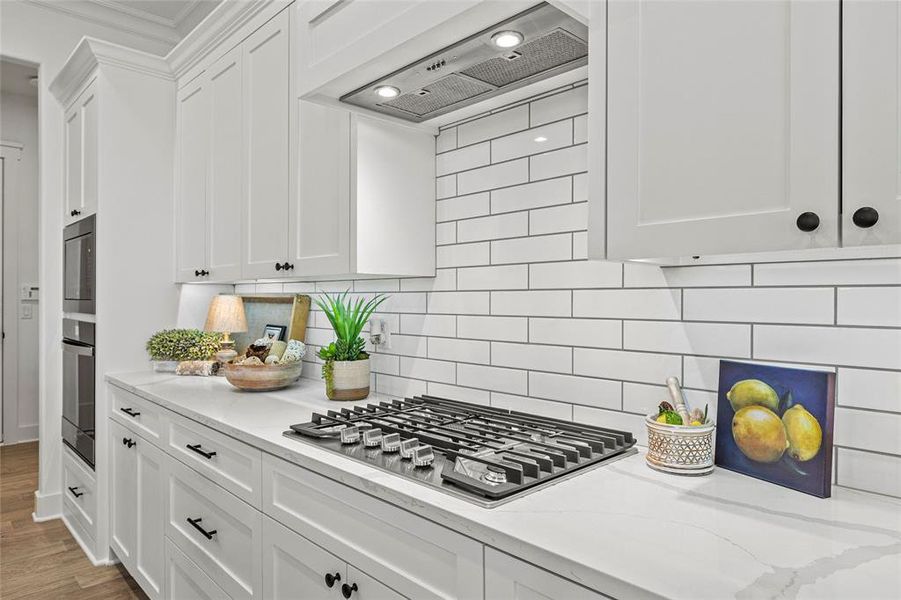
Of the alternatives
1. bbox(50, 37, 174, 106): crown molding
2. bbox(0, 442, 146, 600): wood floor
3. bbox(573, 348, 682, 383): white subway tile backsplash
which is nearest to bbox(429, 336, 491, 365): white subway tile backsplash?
bbox(573, 348, 682, 383): white subway tile backsplash

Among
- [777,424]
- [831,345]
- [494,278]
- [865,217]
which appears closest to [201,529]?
[494,278]

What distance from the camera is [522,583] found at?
0.95 m

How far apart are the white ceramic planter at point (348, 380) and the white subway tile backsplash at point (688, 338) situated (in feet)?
3.28

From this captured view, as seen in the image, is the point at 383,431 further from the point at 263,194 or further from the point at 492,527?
the point at 263,194

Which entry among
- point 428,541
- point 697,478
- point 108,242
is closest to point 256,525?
point 428,541

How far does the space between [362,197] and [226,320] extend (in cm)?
139

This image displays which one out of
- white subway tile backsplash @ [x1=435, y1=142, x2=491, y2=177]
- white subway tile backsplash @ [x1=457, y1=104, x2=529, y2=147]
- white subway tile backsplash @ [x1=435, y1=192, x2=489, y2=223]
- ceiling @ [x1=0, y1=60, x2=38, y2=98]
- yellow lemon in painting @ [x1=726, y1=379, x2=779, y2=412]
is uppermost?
ceiling @ [x1=0, y1=60, x2=38, y2=98]

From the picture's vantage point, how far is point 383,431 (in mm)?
1527

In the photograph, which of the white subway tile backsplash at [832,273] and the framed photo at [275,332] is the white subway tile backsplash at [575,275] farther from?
the framed photo at [275,332]

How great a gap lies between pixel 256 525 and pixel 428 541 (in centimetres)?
76

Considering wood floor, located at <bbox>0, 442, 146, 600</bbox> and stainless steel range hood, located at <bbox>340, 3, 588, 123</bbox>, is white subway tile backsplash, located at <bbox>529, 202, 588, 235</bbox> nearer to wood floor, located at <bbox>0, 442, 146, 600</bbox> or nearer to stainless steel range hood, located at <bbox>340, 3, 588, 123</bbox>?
stainless steel range hood, located at <bbox>340, 3, 588, 123</bbox>

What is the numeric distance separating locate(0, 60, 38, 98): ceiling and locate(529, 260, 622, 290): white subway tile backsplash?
4.31 meters

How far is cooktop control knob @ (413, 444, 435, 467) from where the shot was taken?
128cm

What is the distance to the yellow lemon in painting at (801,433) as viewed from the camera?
1.10 meters
